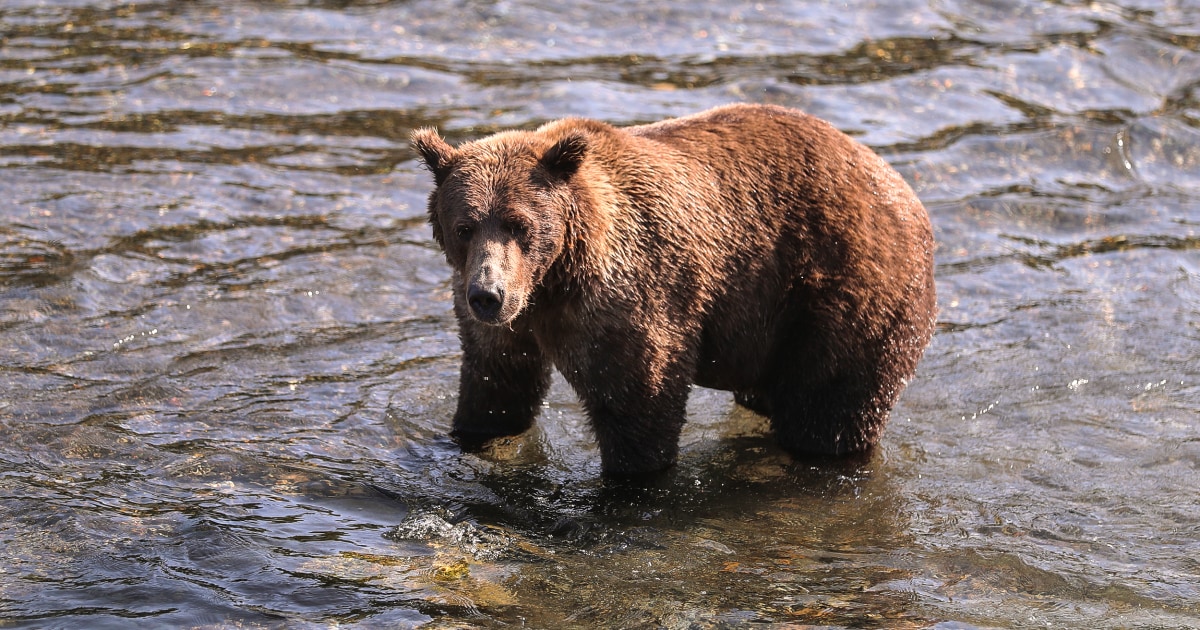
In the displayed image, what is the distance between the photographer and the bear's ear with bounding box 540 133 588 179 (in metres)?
6.60

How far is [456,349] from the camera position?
9.13 meters

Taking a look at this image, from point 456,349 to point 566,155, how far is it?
283cm

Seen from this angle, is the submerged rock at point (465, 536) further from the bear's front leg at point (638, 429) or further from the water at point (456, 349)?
the bear's front leg at point (638, 429)

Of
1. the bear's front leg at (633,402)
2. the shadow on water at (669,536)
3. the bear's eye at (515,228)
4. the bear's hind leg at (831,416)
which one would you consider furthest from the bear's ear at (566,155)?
the bear's hind leg at (831,416)

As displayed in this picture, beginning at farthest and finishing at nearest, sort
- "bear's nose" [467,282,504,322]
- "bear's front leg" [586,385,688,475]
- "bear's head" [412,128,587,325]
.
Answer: "bear's front leg" [586,385,688,475] → "bear's head" [412,128,587,325] → "bear's nose" [467,282,504,322]

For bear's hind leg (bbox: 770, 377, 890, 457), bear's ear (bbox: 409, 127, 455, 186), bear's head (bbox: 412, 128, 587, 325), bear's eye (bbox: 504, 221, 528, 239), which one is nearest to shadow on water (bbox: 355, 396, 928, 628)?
bear's hind leg (bbox: 770, 377, 890, 457)

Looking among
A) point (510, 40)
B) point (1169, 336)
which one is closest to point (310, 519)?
point (1169, 336)

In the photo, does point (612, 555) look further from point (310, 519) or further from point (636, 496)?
point (310, 519)

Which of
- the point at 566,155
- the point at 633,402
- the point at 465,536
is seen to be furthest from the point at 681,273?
the point at 465,536

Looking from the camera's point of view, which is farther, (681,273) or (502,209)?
(681,273)

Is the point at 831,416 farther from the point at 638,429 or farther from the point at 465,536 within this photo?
the point at 465,536

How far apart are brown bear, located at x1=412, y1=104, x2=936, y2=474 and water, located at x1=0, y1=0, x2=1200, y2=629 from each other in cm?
40

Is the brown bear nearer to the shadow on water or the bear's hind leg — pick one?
the bear's hind leg

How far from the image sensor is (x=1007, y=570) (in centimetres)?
656
